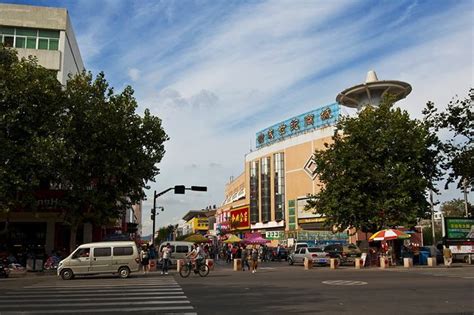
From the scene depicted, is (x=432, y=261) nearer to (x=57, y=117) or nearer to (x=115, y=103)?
(x=115, y=103)

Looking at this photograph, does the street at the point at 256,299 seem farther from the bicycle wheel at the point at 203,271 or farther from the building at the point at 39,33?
the building at the point at 39,33

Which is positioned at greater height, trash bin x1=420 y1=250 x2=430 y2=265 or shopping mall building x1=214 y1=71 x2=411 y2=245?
shopping mall building x1=214 y1=71 x2=411 y2=245

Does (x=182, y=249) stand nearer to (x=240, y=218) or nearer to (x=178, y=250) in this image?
(x=178, y=250)

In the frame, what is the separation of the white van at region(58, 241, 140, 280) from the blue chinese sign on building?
168ft

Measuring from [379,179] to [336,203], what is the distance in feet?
11.6

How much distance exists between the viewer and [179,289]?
680 inches

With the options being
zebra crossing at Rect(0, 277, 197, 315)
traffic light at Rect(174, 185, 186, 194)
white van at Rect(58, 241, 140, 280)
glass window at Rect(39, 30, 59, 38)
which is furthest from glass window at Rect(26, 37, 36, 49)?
zebra crossing at Rect(0, 277, 197, 315)

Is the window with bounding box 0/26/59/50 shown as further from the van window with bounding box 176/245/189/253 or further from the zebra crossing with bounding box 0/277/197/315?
the zebra crossing with bounding box 0/277/197/315

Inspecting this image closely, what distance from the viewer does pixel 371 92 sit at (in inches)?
2675

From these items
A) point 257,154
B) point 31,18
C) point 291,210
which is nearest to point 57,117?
point 31,18

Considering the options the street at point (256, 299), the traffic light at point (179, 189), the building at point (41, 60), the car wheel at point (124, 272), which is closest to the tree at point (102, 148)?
the traffic light at point (179, 189)

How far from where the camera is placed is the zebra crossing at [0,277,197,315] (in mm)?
11938

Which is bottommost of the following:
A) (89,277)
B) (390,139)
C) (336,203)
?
(89,277)

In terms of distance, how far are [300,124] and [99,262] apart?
58.3 meters
